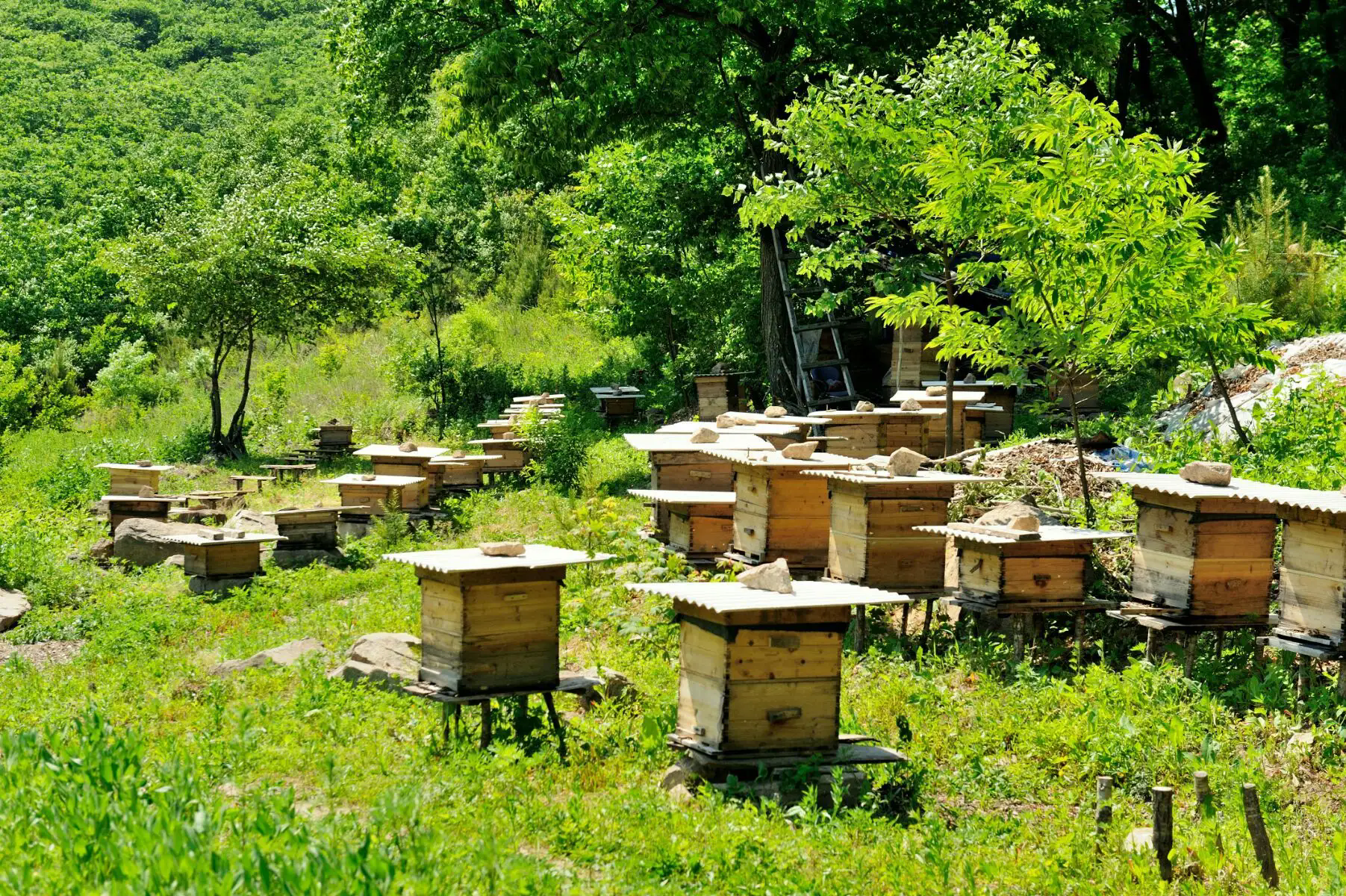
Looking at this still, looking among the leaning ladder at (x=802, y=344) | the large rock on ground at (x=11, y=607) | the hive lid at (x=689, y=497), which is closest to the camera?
the hive lid at (x=689, y=497)

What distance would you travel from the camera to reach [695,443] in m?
12.1

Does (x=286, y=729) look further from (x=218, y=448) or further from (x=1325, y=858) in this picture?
(x=218, y=448)

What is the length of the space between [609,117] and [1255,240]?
32.9ft

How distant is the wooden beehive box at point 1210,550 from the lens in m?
8.48

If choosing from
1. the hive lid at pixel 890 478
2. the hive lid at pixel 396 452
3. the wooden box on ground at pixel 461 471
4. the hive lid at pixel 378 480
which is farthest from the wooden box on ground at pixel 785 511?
the wooden box on ground at pixel 461 471

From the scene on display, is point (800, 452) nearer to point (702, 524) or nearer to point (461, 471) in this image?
point (702, 524)

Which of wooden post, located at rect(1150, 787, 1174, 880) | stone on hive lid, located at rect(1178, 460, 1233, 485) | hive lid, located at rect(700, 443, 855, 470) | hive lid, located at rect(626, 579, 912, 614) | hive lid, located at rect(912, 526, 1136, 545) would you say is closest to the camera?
wooden post, located at rect(1150, 787, 1174, 880)

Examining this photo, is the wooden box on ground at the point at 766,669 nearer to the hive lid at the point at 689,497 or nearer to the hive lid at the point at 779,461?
the hive lid at the point at 779,461

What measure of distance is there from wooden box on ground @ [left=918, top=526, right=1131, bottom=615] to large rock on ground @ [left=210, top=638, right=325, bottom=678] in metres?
5.37

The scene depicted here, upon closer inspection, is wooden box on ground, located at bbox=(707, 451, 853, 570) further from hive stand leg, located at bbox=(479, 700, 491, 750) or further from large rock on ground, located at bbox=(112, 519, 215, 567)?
large rock on ground, located at bbox=(112, 519, 215, 567)

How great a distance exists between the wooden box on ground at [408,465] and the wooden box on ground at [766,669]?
10.5 metres

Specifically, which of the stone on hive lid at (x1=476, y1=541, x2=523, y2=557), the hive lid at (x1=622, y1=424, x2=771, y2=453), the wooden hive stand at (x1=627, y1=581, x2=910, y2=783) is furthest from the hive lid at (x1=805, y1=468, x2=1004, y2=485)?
the stone on hive lid at (x1=476, y1=541, x2=523, y2=557)

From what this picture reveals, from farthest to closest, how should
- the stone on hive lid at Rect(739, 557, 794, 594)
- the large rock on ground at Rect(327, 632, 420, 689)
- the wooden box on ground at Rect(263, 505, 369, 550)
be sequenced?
the wooden box on ground at Rect(263, 505, 369, 550) → the large rock on ground at Rect(327, 632, 420, 689) → the stone on hive lid at Rect(739, 557, 794, 594)

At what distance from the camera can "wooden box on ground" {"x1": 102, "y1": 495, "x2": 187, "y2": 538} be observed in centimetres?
1722
